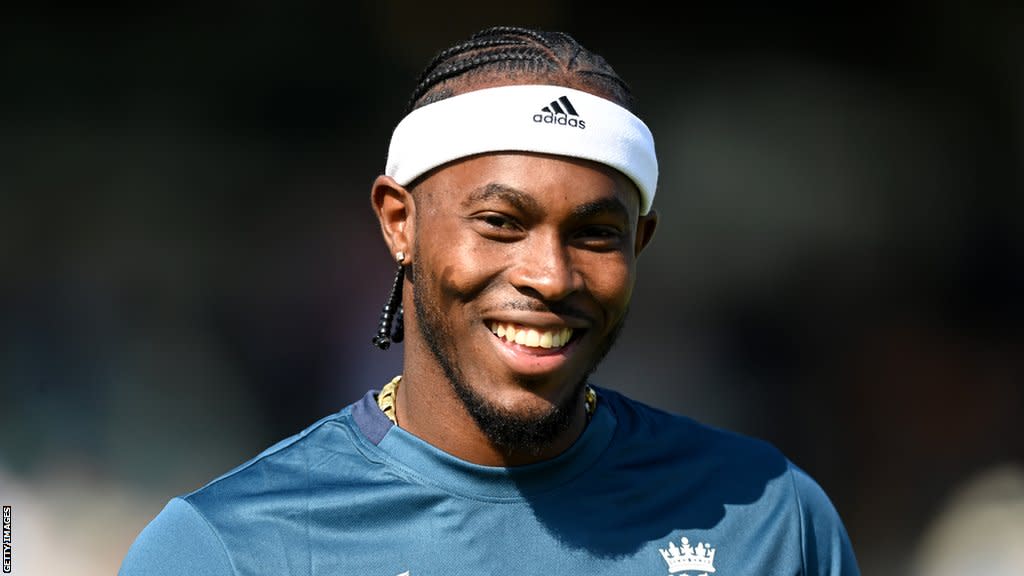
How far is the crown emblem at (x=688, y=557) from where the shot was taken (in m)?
Answer: 2.72

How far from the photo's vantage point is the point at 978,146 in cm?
607

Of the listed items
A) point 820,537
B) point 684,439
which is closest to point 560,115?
point 684,439

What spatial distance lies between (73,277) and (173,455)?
0.95 metres

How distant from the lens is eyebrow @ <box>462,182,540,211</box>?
2.61 metres

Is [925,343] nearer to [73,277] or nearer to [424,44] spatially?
[424,44]

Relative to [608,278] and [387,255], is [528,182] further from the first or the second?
[387,255]

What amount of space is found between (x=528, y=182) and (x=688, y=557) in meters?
0.96

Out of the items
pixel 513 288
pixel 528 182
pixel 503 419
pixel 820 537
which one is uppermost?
pixel 528 182

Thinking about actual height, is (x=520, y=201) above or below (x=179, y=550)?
Answer: above

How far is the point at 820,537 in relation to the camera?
295 cm

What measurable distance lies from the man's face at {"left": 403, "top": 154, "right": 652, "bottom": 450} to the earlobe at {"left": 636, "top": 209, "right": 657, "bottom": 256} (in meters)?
0.22

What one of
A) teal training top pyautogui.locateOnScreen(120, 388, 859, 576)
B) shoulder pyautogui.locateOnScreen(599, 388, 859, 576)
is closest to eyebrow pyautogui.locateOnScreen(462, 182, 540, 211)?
teal training top pyautogui.locateOnScreen(120, 388, 859, 576)

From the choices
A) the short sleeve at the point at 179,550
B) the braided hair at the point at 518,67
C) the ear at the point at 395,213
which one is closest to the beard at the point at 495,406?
the ear at the point at 395,213

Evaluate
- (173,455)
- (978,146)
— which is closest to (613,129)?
(173,455)
